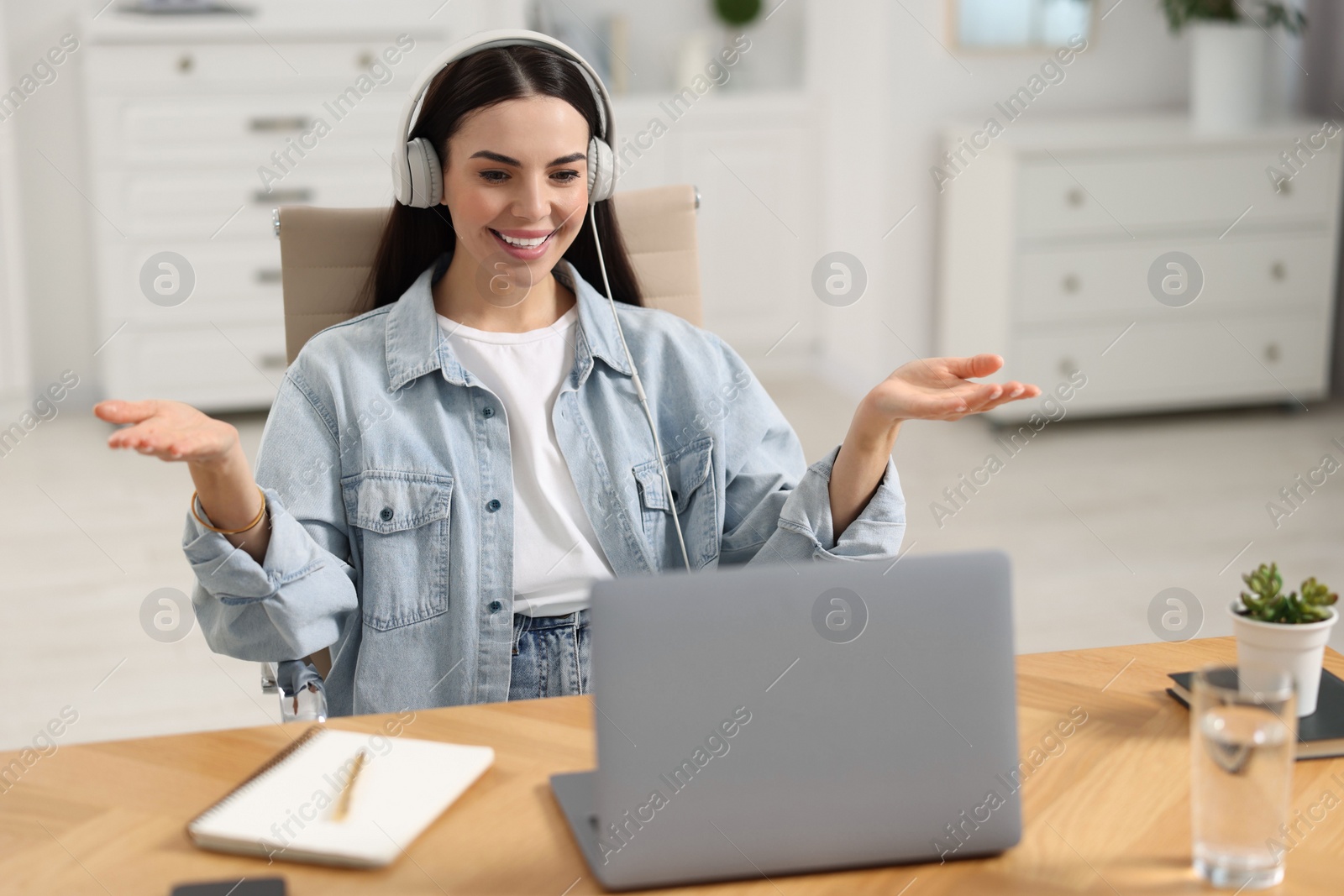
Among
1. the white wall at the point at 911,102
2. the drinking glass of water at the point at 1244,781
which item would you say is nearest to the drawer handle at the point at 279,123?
the white wall at the point at 911,102

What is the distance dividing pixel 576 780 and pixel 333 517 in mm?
475

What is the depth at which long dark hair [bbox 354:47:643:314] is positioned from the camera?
1354 mm

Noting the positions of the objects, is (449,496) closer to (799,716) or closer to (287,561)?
(287,561)

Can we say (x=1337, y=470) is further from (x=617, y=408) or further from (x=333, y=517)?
(x=333, y=517)

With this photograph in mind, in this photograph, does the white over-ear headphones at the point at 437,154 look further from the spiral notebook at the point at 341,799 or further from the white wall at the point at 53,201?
the white wall at the point at 53,201

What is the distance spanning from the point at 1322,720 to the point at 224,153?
3732 mm

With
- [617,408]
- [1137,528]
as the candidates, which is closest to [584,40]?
[1137,528]

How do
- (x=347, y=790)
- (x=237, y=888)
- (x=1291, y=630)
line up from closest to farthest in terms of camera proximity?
(x=237, y=888)
(x=347, y=790)
(x=1291, y=630)

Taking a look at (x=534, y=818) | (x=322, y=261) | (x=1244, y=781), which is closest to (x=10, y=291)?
(x=322, y=261)

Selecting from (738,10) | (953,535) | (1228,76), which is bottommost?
(953,535)

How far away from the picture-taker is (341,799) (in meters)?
0.94

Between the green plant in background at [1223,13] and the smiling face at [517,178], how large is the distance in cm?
321

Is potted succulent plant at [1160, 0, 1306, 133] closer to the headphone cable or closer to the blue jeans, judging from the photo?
the headphone cable

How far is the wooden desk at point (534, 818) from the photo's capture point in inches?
34.0
